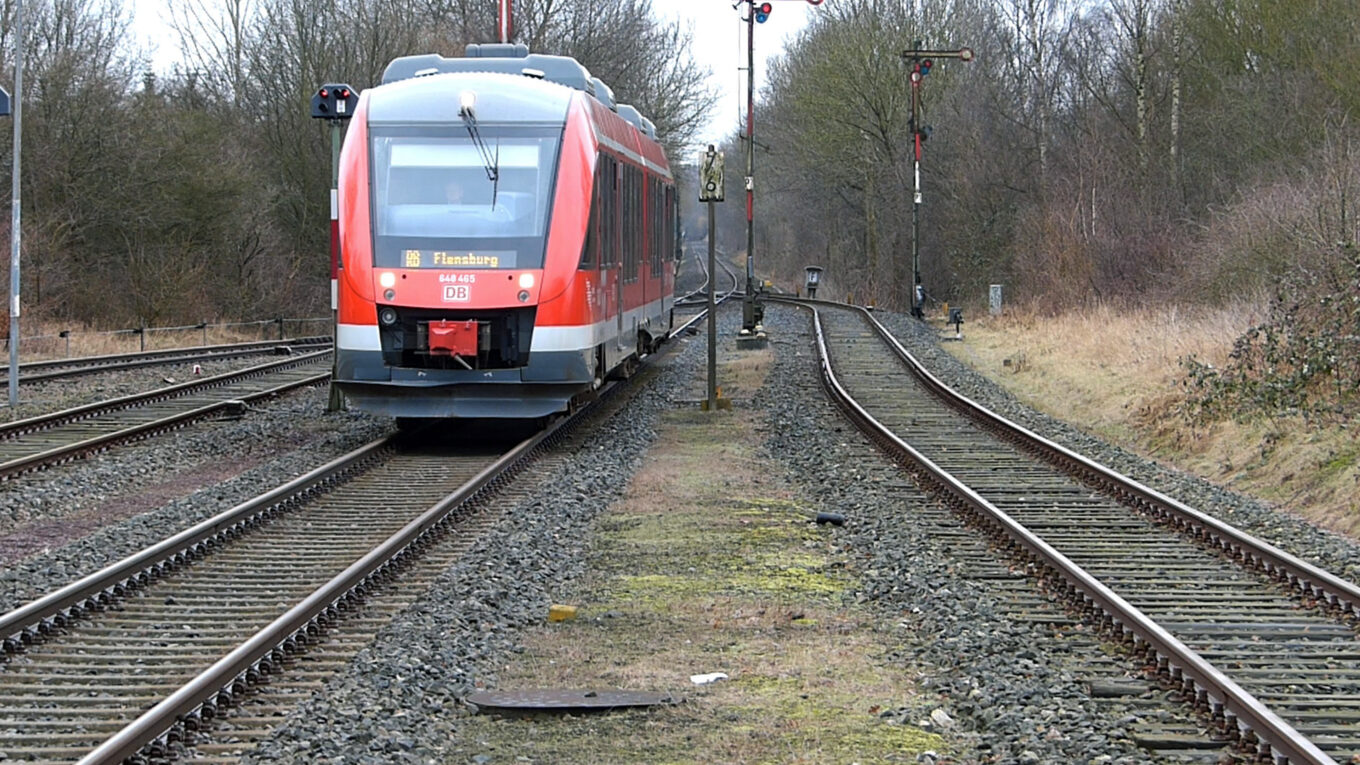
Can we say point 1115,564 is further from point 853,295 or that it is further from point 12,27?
point 853,295

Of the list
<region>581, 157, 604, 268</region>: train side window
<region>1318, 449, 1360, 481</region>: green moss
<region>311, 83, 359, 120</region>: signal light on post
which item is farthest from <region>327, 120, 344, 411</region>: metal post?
<region>1318, 449, 1360, 481</region>: green moss

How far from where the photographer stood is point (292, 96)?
1791 inches

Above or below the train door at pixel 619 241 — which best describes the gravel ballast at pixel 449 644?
below

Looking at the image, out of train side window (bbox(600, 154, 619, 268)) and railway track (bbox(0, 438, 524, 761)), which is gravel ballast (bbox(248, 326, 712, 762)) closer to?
railway track (bbox(0, 438, 524, 761))

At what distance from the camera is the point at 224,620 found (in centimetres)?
784

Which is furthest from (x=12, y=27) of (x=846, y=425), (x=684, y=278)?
(x=684, y=278)

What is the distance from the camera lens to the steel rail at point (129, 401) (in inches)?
636

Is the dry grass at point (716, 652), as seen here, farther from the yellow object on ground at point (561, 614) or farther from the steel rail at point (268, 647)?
the steel rail at point (268, 647)

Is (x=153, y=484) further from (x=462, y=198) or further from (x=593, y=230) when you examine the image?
(x=593, y=230)

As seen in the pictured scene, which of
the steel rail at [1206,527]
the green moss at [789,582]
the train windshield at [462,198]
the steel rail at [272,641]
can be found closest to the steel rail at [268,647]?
the steel rail at [272,641]

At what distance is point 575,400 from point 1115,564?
922 cm

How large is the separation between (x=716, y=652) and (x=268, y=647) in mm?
2101

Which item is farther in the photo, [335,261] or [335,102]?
[335,102]

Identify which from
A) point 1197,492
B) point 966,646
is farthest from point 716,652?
point 1197,492
